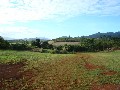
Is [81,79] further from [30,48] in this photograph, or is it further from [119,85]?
[30,48]

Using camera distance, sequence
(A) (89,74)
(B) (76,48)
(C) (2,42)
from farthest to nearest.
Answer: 1. (B) (76,48)
2. (C) (2,42)
3. (A) (89,74)

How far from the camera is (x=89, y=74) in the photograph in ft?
92.5

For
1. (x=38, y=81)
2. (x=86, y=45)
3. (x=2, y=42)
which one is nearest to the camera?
(x=38, y=81)

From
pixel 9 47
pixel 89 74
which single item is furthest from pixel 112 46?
pixel 89 74

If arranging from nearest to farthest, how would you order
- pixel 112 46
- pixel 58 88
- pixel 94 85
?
pixel 58 88
pixel 94 85
pixel 112 46

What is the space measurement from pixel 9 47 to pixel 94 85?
49.3 metres

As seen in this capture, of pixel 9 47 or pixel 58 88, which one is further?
pixel 9 47

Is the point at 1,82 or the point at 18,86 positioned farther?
the point at 1,82

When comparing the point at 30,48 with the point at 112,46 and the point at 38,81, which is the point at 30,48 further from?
the point at 38,81

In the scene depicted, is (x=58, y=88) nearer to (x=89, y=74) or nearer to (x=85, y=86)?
(x=85, y=86)

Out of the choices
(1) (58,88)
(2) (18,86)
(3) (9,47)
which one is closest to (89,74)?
(1) (58,88)

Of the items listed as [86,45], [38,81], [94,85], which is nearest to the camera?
[94,85]

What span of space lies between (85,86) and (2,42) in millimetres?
49497

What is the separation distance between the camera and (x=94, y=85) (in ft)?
72.2
